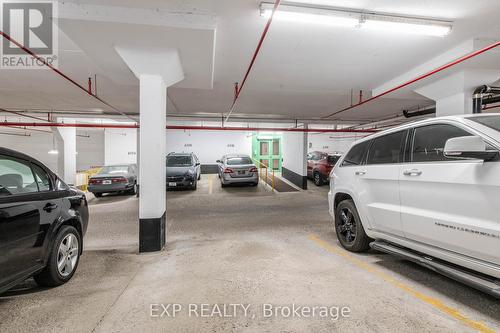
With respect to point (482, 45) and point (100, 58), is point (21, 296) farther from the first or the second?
point (482, 45)

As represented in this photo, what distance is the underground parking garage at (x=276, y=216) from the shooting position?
6.52ft

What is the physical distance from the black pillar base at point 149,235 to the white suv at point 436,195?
2.97 meters

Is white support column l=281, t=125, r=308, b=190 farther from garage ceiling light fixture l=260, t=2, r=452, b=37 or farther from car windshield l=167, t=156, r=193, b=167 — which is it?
garage ceiling light fixture l=260, t=2, r=452, b=37

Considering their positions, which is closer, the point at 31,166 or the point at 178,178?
the point at 31,166

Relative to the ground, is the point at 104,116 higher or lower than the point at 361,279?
higher

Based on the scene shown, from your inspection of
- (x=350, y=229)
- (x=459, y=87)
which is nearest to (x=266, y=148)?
(x=459, y=87)

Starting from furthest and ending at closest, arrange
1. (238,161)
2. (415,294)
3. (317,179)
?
(317,179)
(238,161)
(415,294)

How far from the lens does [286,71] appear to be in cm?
488

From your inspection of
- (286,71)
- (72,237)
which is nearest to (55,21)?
(72,237)

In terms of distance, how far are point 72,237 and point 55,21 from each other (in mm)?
2655
